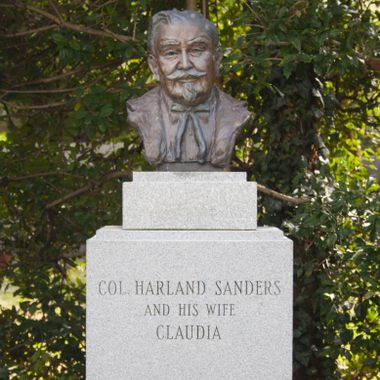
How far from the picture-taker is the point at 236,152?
797 cm

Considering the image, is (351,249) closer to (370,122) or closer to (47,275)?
(370,122)

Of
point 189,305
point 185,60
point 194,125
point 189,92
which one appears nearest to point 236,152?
point 194,125

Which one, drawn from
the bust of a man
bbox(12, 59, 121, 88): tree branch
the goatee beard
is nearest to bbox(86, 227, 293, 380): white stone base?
the bust of a man

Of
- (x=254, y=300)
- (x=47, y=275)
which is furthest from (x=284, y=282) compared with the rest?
(x=47, y=275)

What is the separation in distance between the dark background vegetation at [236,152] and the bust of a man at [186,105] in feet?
2.85

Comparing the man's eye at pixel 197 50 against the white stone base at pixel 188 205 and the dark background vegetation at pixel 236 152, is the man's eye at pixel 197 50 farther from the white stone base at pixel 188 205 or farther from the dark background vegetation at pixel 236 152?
the dark background vegetation at pixel 236 152

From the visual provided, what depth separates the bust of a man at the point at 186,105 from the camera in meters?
5.14

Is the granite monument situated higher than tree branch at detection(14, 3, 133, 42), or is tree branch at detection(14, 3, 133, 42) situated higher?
tree branch at detection(14, 3, 133, 42)

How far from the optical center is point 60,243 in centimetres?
810

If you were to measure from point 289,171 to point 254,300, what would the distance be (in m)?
2.62

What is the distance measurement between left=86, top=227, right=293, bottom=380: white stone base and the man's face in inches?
37.9

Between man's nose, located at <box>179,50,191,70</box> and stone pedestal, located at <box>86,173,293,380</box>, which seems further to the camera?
man's nose, located at <box>179,50,191,70</box>

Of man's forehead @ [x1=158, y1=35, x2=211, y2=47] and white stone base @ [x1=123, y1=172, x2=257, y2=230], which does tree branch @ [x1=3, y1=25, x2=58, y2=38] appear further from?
white stone base @ [x1=123, y1=172, x2=257, y2=230]

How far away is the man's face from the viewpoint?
5.11 m
